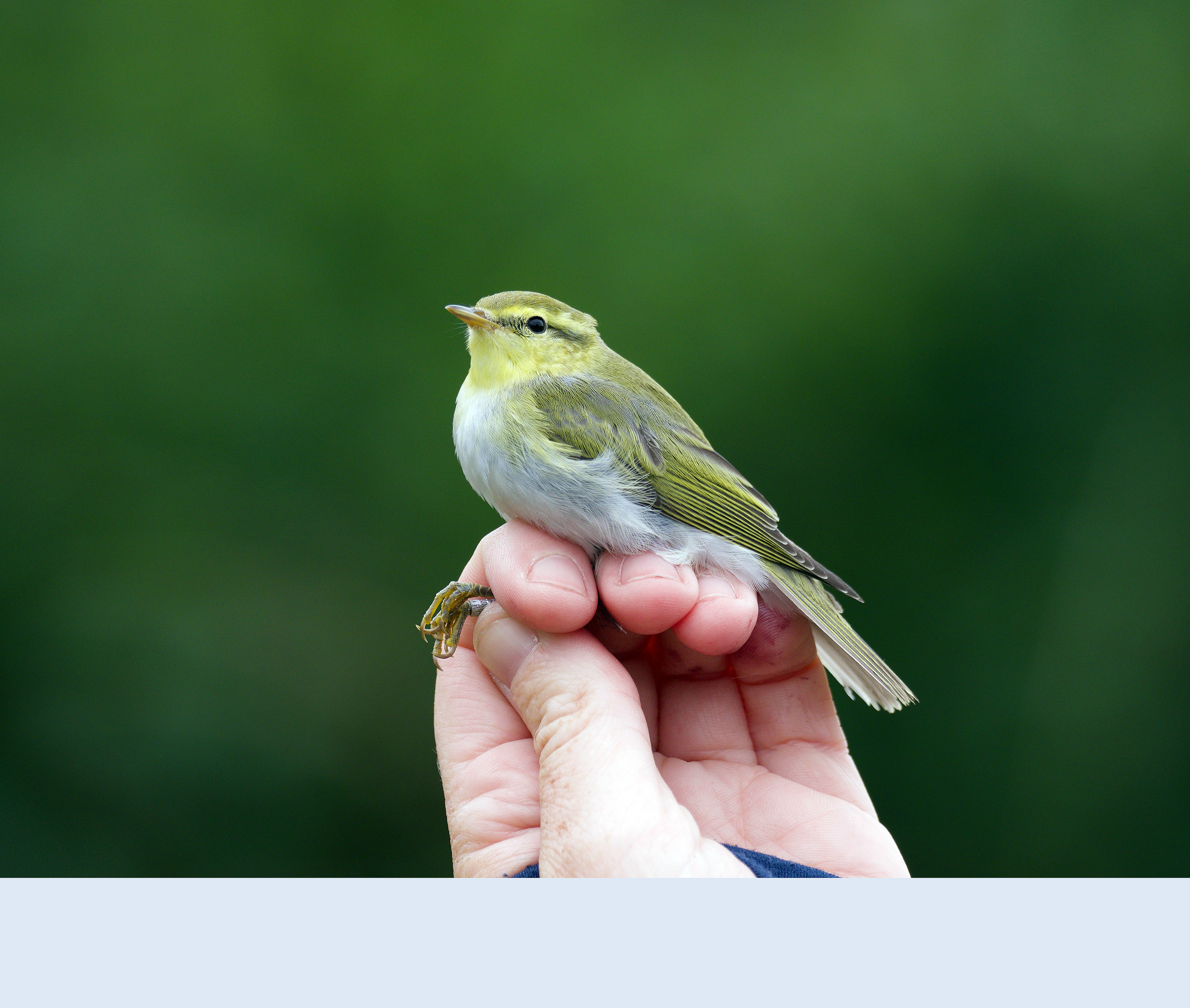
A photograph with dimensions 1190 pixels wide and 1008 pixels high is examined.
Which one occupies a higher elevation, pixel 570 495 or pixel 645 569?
pixel 570 495

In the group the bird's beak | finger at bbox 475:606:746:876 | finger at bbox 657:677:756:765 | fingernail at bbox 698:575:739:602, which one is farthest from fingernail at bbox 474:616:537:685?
the bird's beak

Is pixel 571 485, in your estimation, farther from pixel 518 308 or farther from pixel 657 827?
pixel 657 827

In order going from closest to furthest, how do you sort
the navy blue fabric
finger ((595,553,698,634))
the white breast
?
the navy blue fabric
finger ((595,553,698,634))
the white breast

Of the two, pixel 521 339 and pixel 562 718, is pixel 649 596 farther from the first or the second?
pixel 521 339

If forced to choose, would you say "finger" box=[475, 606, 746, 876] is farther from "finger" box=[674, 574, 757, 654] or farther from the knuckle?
"finger" box=[674, 574, 757, 654]

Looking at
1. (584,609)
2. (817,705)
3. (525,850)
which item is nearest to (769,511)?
(817,705)

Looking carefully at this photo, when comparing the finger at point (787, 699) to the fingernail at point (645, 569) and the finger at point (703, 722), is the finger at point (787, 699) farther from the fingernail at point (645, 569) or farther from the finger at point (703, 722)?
the fingernail at point (645, 569)

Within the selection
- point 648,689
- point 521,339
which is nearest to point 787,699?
point 648,689
